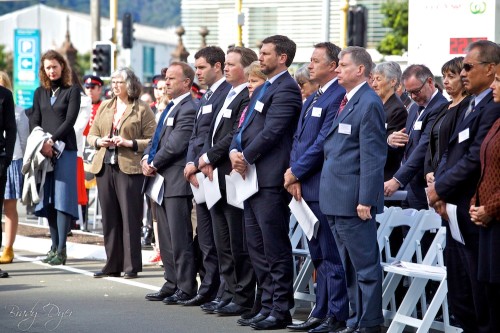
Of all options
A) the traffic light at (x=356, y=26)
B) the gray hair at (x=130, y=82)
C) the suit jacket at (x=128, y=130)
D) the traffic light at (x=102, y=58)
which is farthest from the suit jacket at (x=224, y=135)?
the traffic light at (x=102, y=58)

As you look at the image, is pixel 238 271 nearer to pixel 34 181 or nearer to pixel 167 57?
pixel 34 181

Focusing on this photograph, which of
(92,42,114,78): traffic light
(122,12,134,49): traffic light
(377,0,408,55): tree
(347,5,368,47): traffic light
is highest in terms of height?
(377,0,408,55): tree

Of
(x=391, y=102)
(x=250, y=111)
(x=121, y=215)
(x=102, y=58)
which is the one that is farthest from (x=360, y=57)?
(x=102, y=58)

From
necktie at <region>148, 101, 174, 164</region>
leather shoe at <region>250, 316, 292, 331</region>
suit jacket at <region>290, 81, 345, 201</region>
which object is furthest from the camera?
necktie at <region>148, 101, 174, 164</region>

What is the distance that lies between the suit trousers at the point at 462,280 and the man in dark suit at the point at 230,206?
2.73m

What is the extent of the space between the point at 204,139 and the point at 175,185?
0.70 m

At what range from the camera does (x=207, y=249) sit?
34.7ft

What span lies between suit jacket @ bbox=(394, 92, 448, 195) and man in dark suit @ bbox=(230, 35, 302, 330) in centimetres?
101

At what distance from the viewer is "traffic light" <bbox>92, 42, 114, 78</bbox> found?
2647 centimetres

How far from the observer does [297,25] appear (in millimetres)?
45062

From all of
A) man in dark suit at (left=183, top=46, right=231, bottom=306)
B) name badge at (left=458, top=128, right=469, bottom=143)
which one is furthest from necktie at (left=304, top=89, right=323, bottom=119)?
name badge at (left=458, top=128, right=469, bottom=143)

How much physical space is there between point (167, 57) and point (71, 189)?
393 feet

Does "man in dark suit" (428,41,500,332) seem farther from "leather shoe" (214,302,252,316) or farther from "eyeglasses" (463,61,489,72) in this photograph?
"leather shoe" (214,302,252,316)

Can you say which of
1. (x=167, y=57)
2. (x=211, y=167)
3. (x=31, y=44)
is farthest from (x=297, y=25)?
(x=167, y=57)
